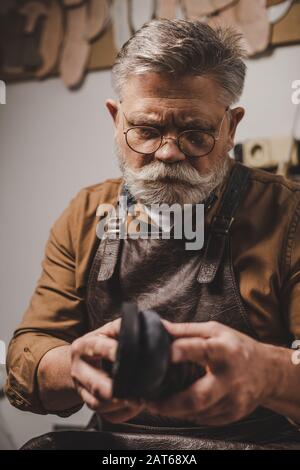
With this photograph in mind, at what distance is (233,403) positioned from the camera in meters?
0.78

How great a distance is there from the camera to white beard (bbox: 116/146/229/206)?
3.23ft

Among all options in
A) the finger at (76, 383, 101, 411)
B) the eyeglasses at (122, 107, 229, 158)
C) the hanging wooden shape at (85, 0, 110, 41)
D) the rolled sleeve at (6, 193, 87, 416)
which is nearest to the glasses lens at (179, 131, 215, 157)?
the eyeglasses at (122, 107, 229, 158)

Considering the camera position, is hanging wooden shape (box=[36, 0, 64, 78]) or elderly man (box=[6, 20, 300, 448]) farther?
hanging wooden shape (box=[36, 0, 64, 78])

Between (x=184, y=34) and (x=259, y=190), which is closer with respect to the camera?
(x=184, y=34)

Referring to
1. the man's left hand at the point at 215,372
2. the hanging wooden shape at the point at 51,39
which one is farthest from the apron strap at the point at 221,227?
the hanging wooden shape at the point at 51,39

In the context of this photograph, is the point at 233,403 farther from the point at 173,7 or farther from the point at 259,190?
the point at 173,7

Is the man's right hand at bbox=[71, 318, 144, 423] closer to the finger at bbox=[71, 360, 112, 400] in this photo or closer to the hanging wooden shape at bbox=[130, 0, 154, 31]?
the finger at bbox=[71, 360, 112, 400]

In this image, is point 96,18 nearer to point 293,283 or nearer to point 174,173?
point 174,173

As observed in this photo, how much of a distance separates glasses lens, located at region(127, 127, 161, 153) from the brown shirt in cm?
18

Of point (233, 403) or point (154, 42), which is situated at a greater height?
point (154, 42)

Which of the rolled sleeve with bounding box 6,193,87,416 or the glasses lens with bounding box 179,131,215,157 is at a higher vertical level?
the glasses lens with bounding box 179,131,215,157

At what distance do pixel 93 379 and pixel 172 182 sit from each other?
383mm

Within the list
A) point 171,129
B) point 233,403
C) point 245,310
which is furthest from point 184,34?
point 233,403
